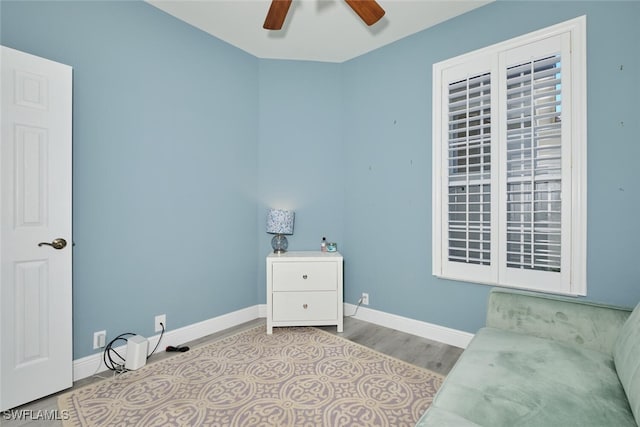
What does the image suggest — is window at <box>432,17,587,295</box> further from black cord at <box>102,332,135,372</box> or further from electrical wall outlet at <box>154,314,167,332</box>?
black cord at <box>102,332,135,372</box>

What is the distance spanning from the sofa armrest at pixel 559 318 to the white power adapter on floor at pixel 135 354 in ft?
7.53

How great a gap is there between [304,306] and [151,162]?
1.78m

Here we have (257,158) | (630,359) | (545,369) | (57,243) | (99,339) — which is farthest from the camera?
(257,158)

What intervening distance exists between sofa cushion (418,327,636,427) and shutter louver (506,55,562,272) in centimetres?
82

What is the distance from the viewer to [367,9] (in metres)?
1.69

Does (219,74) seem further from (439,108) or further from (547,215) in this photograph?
(547,215)

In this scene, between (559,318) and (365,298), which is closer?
(559,318)

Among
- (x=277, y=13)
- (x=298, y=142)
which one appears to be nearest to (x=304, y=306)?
(x=298, y=142)

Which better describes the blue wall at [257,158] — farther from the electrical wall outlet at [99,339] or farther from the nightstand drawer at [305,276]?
the nightstand drawer at [305,276]

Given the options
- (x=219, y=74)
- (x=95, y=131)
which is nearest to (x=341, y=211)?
(x=219, y=74)

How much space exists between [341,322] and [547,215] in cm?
184

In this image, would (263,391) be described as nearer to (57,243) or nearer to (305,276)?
(305,276)

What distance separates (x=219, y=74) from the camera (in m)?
2.91

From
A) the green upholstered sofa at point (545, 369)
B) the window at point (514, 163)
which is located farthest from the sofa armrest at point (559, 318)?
the window at point (514, 163)
